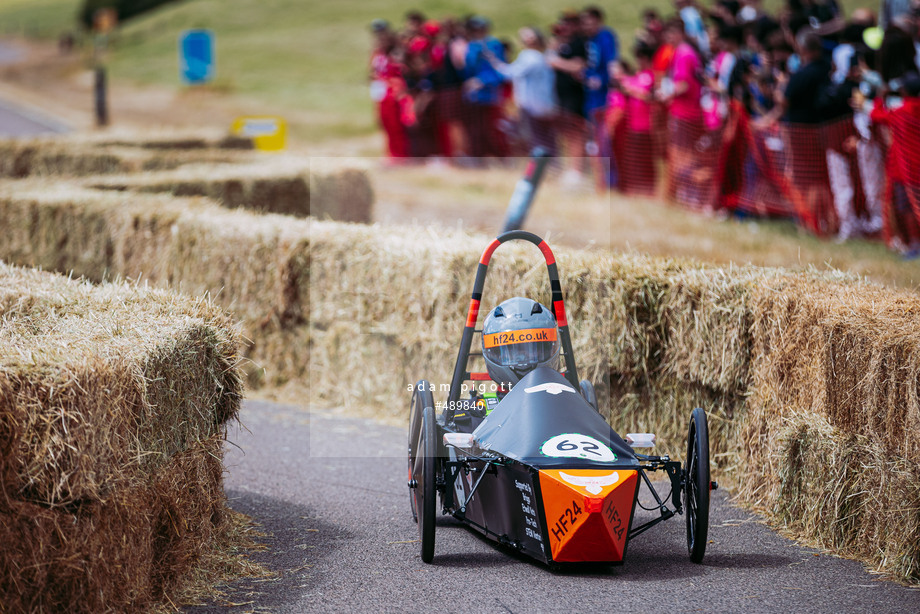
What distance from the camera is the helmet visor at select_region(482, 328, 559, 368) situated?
579cm

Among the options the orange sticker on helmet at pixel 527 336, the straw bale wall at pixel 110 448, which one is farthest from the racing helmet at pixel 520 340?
Result: the straw bale wall at pixel 110 448

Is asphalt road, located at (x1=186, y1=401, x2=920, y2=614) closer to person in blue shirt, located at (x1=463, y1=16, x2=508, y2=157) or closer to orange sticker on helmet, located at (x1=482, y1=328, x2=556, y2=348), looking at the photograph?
orange sticker on helmet, located at (x1=482, y1=328, x2=556, y2=348)

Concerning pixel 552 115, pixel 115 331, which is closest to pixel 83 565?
pixel 115 331

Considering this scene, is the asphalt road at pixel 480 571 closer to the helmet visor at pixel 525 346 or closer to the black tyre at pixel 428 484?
the black tyre at pixel 428 484

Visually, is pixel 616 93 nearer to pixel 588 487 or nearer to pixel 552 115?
pixel 552 115

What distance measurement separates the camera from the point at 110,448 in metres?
4.36

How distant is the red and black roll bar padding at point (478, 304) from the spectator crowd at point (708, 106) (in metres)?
7.21

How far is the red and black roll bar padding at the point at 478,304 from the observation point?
5797 mm

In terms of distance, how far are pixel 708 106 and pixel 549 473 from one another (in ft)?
37.1

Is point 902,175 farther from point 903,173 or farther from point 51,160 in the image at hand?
Answer: point 51,160

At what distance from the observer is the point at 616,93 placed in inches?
678

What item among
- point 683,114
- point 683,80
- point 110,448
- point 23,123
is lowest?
point 110,448

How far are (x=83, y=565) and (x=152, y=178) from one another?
913cm

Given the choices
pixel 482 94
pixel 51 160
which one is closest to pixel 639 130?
pixel 482 94
